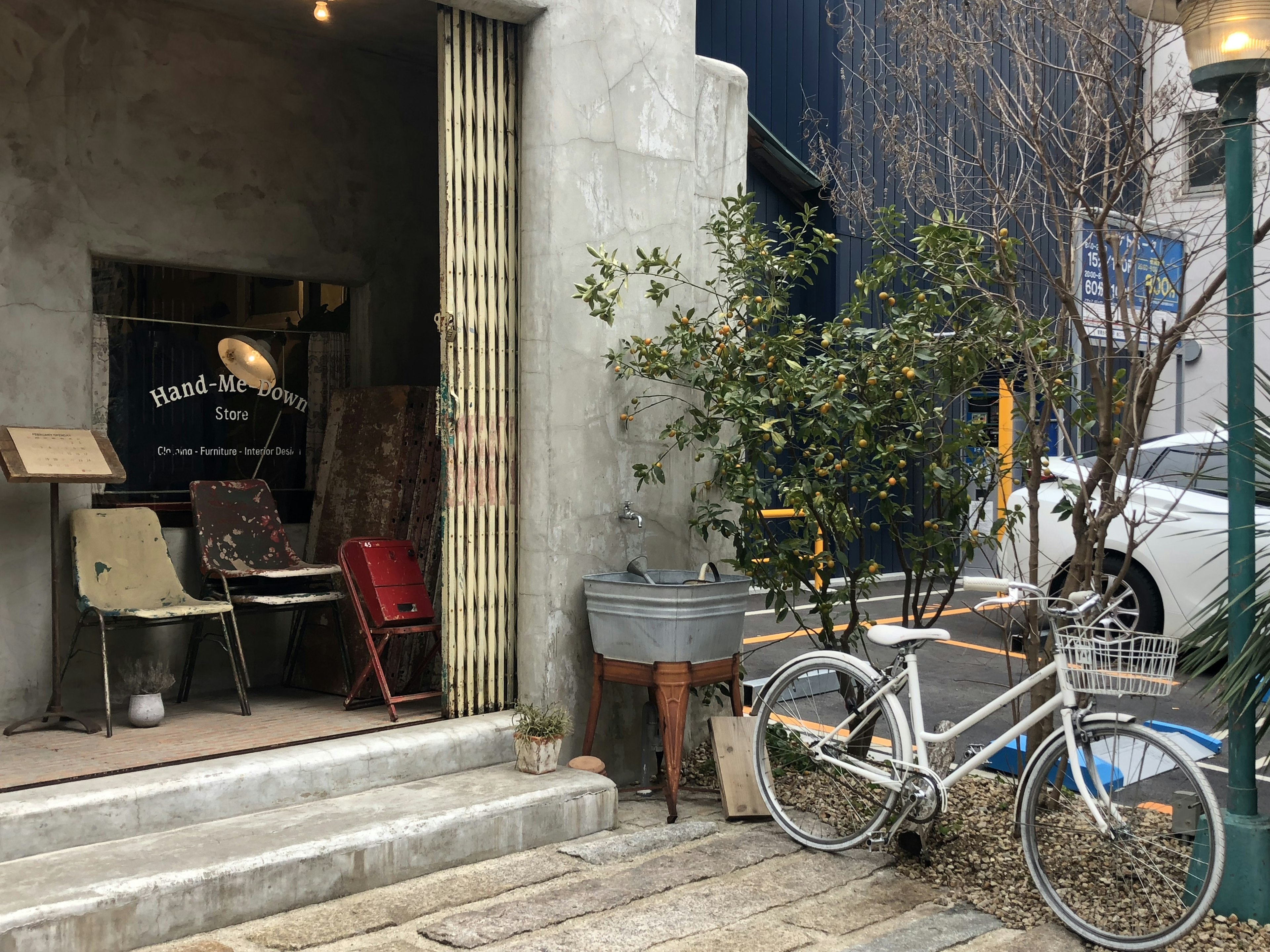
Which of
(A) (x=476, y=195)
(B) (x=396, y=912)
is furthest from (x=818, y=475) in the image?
(B) (x=396, y=912)

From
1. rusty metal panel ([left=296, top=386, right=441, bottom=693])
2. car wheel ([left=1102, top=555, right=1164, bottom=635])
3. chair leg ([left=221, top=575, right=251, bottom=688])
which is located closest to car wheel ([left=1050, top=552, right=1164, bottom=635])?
car wheel ([left=1102, top=555, right=1164, bottom=635])

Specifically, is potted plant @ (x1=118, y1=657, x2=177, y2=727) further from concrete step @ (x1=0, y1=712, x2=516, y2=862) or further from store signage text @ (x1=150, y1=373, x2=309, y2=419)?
store signage text @ (x1=150, y1=373, x2=309, y2=419)

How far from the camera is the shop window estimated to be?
6.07 meters

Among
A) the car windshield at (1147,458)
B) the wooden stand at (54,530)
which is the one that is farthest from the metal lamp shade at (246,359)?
the car windshield at (1147,458)

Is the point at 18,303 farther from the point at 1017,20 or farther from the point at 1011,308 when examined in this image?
the point at 1017,20

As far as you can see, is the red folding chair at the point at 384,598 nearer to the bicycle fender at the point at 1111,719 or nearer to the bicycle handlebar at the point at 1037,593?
the bicycle handlebar at the point at 1037,593

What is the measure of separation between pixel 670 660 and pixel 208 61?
3.97m

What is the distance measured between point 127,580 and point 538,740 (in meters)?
2.12

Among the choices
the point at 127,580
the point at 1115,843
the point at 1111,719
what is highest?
the point at 127,580

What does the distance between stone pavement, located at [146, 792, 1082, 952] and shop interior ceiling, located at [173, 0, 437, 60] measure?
4.19m

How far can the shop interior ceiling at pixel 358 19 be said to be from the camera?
6.14 meters

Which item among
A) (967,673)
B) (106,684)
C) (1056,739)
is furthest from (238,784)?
(967,673)

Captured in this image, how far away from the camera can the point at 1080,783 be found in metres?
3.90

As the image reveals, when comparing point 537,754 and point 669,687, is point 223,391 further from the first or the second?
point 669,687
